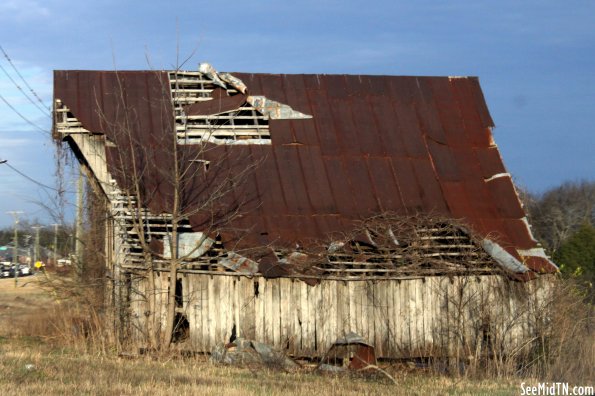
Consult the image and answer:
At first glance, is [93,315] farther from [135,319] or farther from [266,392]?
[266,392]

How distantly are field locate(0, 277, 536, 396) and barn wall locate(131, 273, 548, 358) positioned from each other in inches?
31.6

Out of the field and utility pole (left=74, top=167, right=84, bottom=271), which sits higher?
utility pole (left=74, top=167, right=84, bottom=271)

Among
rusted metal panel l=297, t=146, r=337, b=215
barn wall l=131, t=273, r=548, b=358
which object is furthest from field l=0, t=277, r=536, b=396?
rusted metal panel l=297, t=146, r=337, b=215

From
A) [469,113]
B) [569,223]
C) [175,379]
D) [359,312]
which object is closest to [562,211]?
[569,223]

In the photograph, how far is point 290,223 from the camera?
666 inches

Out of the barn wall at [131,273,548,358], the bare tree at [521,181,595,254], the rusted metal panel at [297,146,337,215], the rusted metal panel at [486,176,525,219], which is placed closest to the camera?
the barn wall at [131,273,548,358]

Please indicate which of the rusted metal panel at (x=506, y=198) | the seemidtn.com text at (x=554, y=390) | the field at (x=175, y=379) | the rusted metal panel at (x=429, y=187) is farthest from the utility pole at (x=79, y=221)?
the seemidtn.com text at (x=554, y=390)

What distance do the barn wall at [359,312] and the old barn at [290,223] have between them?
0.09ft

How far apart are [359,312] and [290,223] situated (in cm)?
228

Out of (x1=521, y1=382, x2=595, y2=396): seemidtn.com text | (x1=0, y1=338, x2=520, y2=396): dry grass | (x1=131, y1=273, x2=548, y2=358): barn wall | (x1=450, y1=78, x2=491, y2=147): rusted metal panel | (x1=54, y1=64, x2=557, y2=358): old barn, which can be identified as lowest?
(x1=521, y1=382, x2=595, y2=396): seemidtn.com text

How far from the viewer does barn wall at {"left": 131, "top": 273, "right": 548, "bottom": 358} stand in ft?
Answer: 53.1

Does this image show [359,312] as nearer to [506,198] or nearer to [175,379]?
[506,198]

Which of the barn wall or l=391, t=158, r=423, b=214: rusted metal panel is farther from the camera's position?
l=391, t=158, r=423, b=214: rusted metal panel

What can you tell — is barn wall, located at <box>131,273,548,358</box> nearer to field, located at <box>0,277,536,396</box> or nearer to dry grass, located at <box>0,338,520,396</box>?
field, located at <box>0,277,536,396</box>
